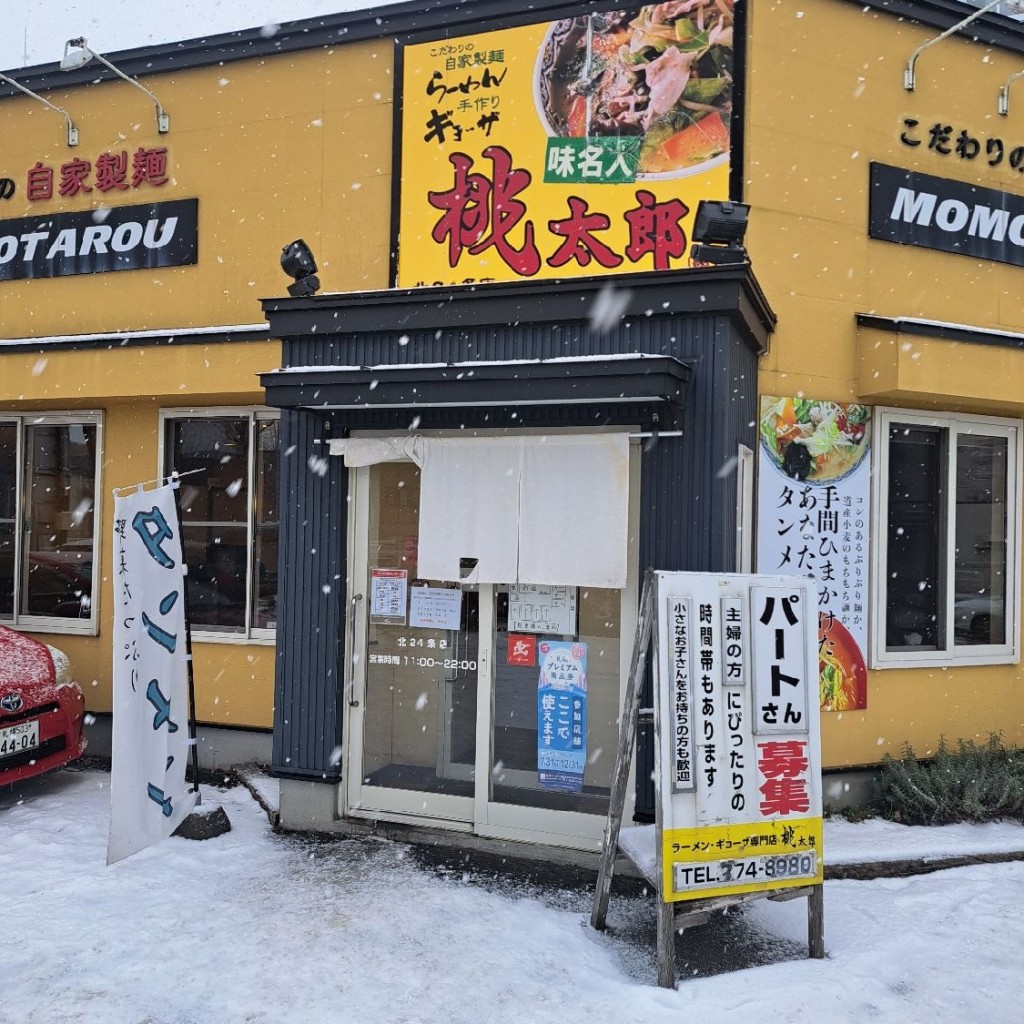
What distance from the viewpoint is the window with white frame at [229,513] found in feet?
28.0

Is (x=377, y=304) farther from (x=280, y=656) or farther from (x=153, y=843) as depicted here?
(x=153, y=843)

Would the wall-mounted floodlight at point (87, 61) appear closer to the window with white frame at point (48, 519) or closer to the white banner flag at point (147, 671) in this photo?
the window with white frame at point (48, 519)

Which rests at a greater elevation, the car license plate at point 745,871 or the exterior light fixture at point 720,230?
the exterior light fixture at point 720,230

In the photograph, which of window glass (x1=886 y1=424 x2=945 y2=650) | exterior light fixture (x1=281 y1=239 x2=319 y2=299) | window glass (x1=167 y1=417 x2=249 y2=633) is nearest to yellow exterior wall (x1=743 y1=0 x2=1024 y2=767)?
window glass (x1=886 y1=424 x2=945 y2=650)

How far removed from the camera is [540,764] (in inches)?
241

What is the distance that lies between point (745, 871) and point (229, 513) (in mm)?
5745

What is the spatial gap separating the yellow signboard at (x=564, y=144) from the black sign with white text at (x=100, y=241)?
232 centimetres

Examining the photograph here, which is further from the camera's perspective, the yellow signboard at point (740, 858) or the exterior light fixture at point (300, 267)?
the exterior light fixture at point (300, 267)

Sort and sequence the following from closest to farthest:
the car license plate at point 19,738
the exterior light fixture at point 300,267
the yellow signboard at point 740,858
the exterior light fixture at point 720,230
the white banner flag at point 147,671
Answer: the yellow signboard at point 740,858 → the exterior light fixture at point 720,230 → the white banner flag at point 147,671 → the exterior light fixture at point 300,267 → the car license plate at point 19,738

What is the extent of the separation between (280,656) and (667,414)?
3.19 metres

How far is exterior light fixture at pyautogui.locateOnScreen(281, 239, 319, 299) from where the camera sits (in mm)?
6508

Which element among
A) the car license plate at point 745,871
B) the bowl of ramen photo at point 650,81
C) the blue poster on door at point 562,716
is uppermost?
the bowl of ramen photo at point 650,81

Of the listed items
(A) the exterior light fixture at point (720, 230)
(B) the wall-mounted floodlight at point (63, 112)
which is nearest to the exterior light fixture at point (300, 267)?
(A) the exterior light fixture at point (720, 230)

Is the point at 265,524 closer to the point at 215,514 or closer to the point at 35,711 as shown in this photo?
the point at 215,514
